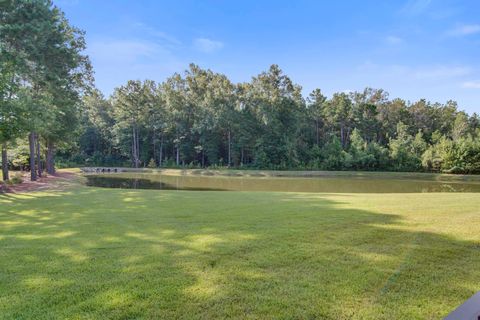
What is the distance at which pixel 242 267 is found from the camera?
11.3 ft

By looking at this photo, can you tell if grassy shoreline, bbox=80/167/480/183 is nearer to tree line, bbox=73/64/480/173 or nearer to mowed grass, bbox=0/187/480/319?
tree line, bbox=73/64/480/173

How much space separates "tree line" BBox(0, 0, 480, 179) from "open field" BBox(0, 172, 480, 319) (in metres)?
21.4

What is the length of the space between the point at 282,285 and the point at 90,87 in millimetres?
25012

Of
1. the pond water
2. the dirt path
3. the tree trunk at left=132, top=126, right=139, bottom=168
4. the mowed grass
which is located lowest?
the pond water

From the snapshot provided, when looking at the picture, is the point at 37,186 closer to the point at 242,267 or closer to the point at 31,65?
the point at 31,65

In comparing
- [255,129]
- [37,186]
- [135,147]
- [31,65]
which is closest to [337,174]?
[255,129]

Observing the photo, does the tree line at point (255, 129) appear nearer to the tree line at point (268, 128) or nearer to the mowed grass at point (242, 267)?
the tree line at point (268, 128)

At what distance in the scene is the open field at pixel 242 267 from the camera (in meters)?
2.63

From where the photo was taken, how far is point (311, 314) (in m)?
2.52

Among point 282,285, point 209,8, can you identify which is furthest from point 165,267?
point 209,8

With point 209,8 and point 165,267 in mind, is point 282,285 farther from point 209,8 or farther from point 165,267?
point 209,8

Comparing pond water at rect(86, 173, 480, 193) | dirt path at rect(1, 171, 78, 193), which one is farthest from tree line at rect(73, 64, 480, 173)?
dirt path at rect(1, 171, 78, 193)

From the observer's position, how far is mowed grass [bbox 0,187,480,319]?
2.62 meters

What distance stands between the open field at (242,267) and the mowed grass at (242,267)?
13 millimetres
